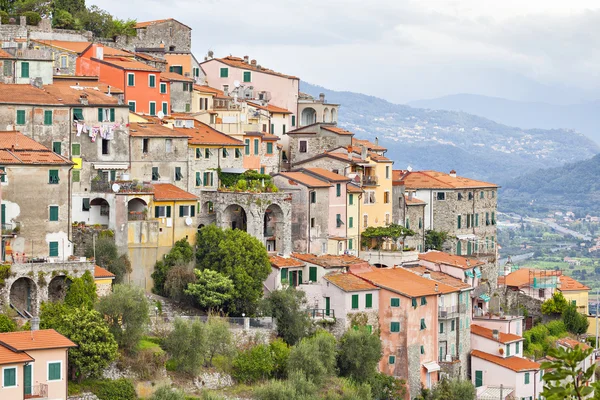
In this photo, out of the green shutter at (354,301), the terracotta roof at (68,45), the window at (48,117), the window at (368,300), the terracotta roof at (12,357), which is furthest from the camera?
the terracotta roof at (68,45)

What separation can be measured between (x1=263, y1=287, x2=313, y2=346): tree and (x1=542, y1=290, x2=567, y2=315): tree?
26.9 meters

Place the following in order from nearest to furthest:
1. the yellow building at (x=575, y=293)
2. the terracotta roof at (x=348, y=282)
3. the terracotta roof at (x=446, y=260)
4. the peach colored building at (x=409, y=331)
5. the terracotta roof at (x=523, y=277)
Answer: the terracotta roof at (x=348, y=282), the peach colored building at (x=409, y=331), the terracotta roof at (x=446, y=260), the terracotta roof at (x=523, y=277), the yellow building at (x=575, y=293)

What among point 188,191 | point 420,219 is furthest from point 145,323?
point 420,219

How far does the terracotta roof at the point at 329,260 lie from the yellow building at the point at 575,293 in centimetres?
2312

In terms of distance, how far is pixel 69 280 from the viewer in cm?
5581

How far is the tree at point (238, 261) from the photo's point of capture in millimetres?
63406

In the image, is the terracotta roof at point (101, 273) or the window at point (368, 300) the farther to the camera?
the window at point (368, 300)

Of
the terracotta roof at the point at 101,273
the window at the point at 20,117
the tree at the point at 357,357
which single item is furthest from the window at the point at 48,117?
the tree at the point at 357,357

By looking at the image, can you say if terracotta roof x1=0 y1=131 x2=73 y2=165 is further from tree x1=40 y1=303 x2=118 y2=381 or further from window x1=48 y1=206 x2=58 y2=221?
tree x1=40 y1=303 x2=118 y2=381

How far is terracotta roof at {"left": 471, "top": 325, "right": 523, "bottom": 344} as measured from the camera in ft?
242

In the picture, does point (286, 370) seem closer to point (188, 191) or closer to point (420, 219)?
point (188, 191)

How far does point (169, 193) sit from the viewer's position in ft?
218

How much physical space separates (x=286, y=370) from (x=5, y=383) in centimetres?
1589

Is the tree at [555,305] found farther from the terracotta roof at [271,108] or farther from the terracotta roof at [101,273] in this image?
the terracotta roof at [101,273]
